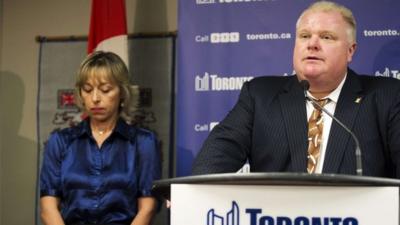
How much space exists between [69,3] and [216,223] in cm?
362

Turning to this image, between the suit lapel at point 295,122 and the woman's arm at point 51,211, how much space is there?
4.46 feet

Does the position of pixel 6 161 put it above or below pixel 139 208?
above

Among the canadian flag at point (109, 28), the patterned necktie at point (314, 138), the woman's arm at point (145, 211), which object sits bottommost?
the woman's arm at point (145, 211)

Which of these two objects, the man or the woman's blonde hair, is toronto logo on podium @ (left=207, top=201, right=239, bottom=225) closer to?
the man

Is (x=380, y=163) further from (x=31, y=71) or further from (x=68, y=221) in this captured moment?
(x=31, y=71)

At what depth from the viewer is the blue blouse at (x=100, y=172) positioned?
10.4 ft

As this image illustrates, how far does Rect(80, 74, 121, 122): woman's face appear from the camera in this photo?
327 cm

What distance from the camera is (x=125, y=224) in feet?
10.4

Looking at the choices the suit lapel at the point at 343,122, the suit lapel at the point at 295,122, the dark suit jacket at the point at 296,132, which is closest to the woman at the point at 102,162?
the dark suit jacket at the point at 296,132

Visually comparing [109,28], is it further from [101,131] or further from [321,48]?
[321,48]

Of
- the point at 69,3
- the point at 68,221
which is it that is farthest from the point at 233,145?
the point at 69,3

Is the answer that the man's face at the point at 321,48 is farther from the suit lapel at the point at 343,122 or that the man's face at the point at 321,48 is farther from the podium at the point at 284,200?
the podium at the point at 284,200

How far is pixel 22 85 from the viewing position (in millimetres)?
4887

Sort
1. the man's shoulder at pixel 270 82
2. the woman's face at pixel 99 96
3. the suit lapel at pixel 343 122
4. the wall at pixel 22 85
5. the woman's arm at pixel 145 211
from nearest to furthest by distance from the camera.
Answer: the suit lapel at pixel 343 122 < the man's shoulder at pixel 270 82 < the woman's arm at pixel 145 211 < the woman's face at pixel 99 96 < the wall at pixel 22 85
